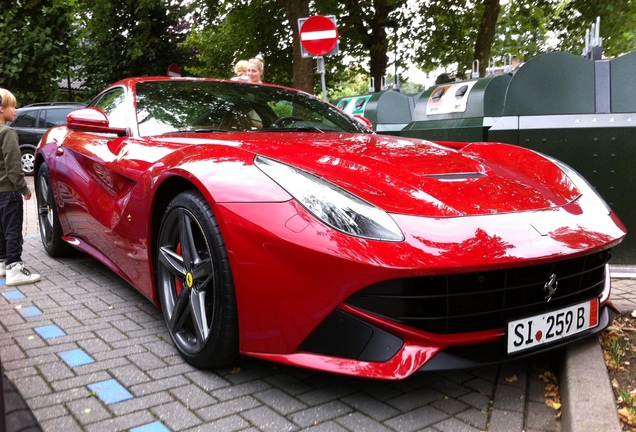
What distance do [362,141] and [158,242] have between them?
1201 mm

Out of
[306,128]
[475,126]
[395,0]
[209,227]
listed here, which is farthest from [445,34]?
[209,227]

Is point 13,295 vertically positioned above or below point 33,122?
below

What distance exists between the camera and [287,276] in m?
2.24

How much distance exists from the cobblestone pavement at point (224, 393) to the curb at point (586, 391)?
125 mm

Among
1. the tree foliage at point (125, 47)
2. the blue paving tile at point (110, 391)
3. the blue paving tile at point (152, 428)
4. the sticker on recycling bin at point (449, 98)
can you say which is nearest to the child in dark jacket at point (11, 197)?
the blue paving tile at point (110, 391)

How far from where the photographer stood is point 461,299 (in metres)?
2.20

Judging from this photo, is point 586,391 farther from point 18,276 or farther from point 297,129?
point 18,276

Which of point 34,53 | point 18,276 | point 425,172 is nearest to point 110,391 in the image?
point 425,172

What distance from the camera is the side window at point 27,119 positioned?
15414 mm

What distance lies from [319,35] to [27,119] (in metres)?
10.5

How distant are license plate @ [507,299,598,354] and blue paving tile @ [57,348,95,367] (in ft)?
6.25

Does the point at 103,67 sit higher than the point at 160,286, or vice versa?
the point at 103,67

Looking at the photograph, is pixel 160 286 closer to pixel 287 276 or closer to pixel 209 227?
pixel 209 227

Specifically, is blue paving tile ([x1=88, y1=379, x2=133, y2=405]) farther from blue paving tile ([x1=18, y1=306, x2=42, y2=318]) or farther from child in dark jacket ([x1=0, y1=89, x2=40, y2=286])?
child in dark jacket ([x1=0, y1=89, x2=40, y2=286])
